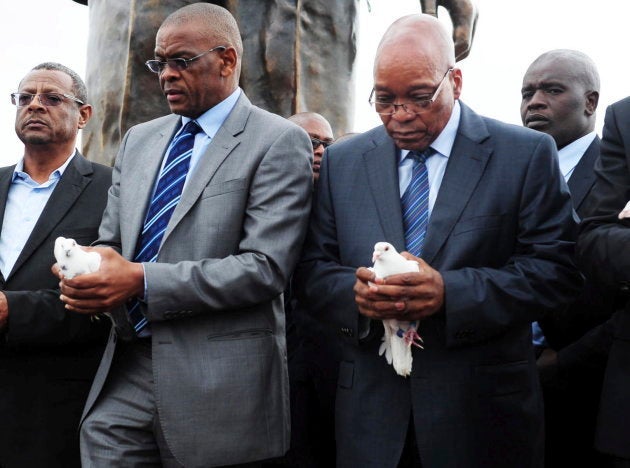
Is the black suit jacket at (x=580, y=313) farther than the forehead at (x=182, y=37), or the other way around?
the black suit jacket at (x=580, y=313)

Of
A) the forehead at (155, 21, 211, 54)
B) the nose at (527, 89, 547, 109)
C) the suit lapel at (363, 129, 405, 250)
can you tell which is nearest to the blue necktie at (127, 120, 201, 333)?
the forehead at (155, 21, 211, 54)

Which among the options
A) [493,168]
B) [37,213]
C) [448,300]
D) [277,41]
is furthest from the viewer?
[277,41]

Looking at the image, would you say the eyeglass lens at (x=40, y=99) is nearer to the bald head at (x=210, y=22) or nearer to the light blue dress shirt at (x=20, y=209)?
the light blue dress shirt at (x=20, y=209)

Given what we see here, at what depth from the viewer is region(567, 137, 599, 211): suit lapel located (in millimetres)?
4145

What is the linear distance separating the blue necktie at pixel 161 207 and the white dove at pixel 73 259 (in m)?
0.32

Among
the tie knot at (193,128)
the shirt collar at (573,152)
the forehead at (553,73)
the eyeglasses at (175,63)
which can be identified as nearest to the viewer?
the eyeglasses at (175,63)

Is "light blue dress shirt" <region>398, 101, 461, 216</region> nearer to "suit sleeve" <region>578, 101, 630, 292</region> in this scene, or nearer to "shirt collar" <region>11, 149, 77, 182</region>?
"suit sleeve" <region>578, 101, 630, 292</region>

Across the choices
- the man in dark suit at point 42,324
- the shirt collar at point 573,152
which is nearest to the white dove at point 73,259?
the man in dark suit at point 42,324

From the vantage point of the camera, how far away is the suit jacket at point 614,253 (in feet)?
10.3

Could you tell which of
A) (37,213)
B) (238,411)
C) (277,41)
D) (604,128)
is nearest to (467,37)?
(277,41)

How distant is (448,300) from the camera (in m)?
3.17

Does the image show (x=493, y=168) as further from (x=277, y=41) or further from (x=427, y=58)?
(x=277, y=41)

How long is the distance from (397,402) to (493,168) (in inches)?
33.1

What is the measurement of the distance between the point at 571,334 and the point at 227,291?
4.97ft
